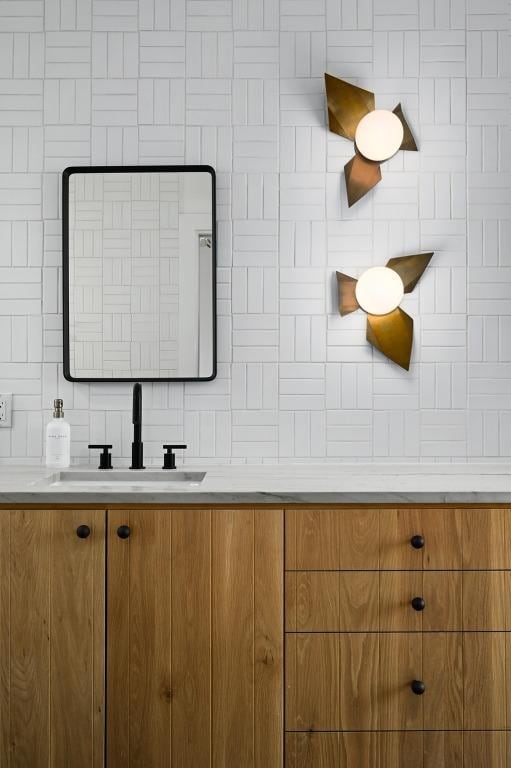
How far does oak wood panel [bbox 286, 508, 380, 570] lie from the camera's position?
1.58m

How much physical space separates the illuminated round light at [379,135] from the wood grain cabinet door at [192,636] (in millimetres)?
1173

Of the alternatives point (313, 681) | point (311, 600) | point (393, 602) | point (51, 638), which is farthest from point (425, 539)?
point (51, 638)

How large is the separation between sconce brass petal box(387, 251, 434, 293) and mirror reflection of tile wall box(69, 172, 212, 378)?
1.96 ft

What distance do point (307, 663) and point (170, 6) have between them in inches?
78.9

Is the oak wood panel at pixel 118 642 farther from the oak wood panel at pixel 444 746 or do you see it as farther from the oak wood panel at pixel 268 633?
the oak wood panel at pixel 444 746

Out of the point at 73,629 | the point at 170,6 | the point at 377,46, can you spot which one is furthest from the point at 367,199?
the point at 73,629

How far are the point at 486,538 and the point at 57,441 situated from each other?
1.26 meters

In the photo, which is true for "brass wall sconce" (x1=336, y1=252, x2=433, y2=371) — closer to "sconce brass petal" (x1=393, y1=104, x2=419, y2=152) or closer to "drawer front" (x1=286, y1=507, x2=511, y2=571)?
"sconce brass petal" (x1=393, y1=104, x2=419, y2=152)

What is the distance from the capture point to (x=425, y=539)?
158cm

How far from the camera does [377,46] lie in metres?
2.15

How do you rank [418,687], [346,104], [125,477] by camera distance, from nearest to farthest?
1. [418,687]
2. [125,477]
3. [346,104]

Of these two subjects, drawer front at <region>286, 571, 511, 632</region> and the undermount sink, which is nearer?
drawer front at <region>286, 571, 511, 632</region>

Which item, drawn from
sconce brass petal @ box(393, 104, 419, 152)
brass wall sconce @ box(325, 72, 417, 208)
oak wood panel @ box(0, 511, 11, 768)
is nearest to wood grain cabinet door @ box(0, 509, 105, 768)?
oak wood panel @ box(0, 511, 11, 768)

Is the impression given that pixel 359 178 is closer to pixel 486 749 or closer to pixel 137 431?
pixel 137 431
